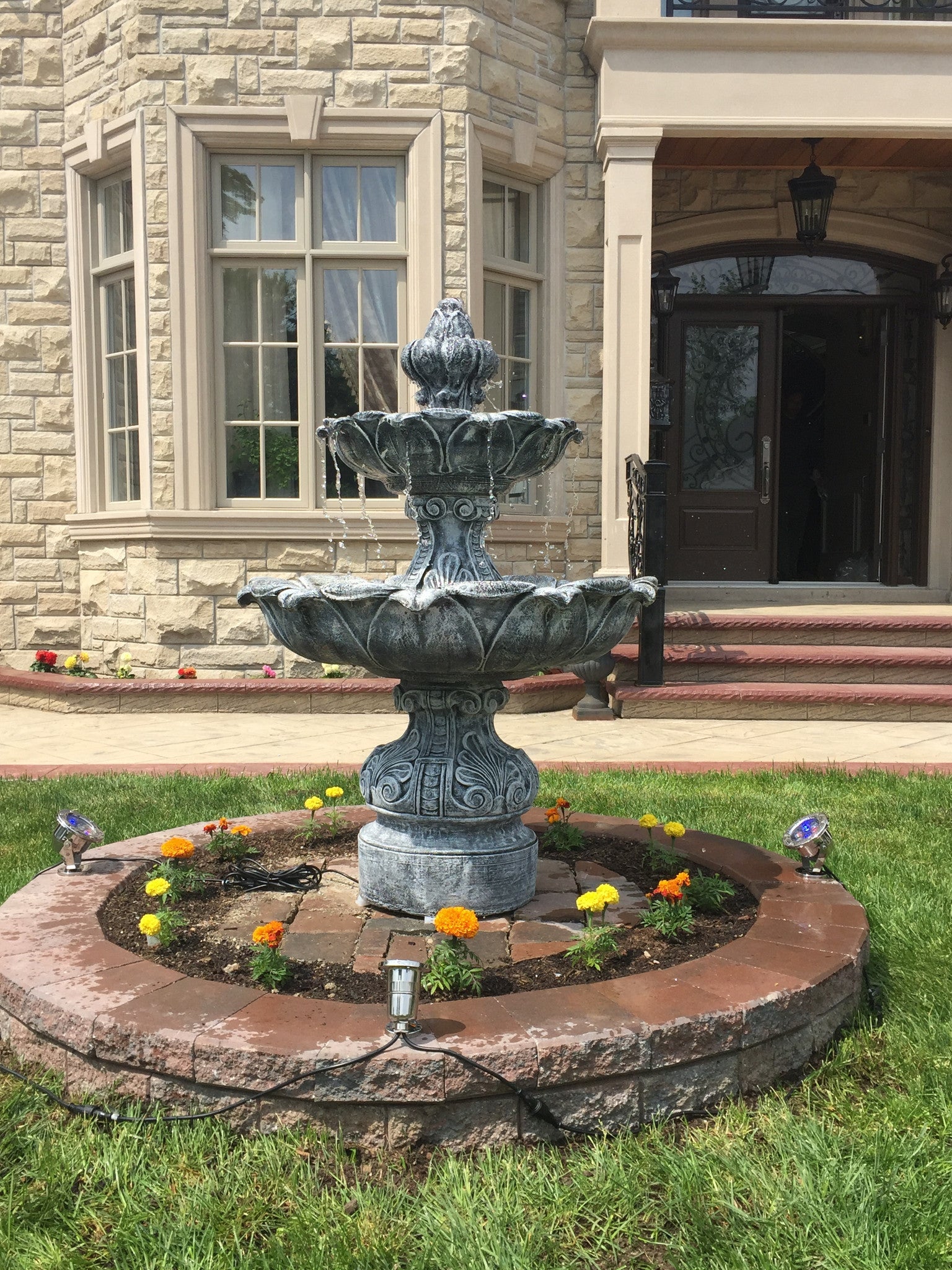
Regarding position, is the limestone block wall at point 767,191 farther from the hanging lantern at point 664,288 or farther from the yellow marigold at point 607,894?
the yellow marigold at point 607,894

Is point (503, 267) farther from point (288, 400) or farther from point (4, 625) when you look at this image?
point (4, 625)

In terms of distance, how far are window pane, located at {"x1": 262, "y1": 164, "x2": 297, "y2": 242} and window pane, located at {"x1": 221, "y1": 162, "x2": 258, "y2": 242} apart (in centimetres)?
8

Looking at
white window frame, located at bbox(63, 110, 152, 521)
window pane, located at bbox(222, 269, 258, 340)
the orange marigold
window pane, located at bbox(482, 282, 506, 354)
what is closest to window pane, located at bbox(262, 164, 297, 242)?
window pane, located at bbox(222, 269, 258, 340)

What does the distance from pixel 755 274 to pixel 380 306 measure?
4.40m

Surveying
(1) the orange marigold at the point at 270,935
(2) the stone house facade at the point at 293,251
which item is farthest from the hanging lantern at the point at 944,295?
(1) the orange marigold at the point at 270,935

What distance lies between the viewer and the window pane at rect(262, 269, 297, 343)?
29.0ft

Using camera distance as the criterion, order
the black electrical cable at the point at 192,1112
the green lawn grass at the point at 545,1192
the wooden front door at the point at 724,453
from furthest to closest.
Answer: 1. the wooden front door at the point at 724,453
2. the black electrical cable at the point at 192,1112
3. the green lawn grass at the point at 545,1192

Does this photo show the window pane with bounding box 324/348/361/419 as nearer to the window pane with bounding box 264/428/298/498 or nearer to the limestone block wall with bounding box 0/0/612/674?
Answer: the window pane with bounding box 264/428/298/498

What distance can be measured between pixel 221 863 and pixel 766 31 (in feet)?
26.1

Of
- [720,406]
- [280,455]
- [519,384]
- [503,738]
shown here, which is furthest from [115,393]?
[720,406]

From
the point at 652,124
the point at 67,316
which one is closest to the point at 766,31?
the point at 652,124

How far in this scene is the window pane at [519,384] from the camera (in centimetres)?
960

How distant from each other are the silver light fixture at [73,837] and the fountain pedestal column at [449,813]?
0.92 metres

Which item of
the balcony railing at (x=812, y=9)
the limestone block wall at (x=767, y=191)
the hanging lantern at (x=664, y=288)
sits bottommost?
the hanging lantern at (x=664, y=288)
